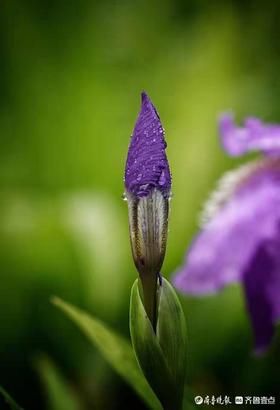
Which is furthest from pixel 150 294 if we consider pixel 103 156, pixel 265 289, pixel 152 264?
pixel 103 156

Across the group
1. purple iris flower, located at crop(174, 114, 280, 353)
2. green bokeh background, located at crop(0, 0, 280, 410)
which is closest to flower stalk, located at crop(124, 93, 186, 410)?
purple iris flower, located at crop(174, 114, 280, 353)

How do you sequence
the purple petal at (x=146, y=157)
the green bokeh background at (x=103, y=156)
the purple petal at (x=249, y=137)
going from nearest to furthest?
the purple petal at (x=146, y=157) → the purple petal at (x=249, y=137) → the green bokeh background at (x=103, y=156)

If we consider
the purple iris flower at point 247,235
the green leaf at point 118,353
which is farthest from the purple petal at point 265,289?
the green leaf at point 118,353

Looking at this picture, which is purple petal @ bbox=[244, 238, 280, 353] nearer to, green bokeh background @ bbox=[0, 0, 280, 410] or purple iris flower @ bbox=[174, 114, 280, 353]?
purple iris flower @ bbox=[174, 114, 280, 353]

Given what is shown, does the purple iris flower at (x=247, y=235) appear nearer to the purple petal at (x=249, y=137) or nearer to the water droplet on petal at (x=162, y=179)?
the purple petal at (x=249, y=137)

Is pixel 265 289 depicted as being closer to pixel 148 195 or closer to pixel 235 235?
pixel 235 235

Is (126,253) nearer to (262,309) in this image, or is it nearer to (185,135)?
(185,135)

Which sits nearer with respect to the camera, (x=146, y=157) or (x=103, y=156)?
(x=146, y=157)
